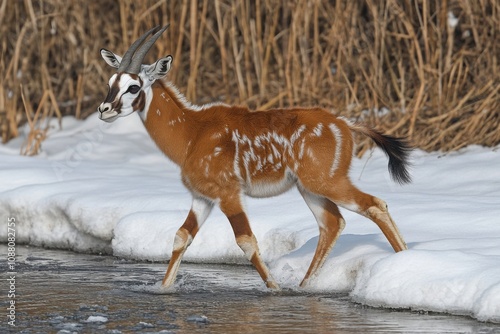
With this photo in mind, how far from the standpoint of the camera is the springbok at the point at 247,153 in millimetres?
6961

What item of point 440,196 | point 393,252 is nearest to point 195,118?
point 393,252

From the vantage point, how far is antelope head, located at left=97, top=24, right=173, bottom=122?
7.04 metres

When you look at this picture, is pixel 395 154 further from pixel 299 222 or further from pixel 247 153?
pixel 299 222

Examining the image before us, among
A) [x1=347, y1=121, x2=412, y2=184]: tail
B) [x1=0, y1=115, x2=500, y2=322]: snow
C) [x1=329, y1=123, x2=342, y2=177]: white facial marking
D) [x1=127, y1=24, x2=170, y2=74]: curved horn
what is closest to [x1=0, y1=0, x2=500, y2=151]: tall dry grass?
[x1=0, y1=115, x2=500, y2=322]: snow

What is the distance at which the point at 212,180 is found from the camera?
702cm

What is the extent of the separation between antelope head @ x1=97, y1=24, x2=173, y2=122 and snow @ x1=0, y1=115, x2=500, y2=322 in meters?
1.45

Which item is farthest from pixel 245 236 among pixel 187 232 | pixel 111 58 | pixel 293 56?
pixel 293 56

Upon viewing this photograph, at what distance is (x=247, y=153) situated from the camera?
23.3ft

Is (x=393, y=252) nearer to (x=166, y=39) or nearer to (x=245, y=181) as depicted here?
(x=245, y=181)

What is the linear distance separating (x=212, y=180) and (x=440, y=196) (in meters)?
2.59

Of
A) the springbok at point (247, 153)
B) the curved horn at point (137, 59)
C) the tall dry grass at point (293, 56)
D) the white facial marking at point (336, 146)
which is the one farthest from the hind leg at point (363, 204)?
the tall dry grass at point (293, 56)

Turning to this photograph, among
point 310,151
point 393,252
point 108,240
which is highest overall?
point 310,151

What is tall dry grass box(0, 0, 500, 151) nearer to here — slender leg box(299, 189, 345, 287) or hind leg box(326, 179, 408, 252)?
slender leg box(299, 189, 345, 287)

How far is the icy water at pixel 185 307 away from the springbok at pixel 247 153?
327 mm
